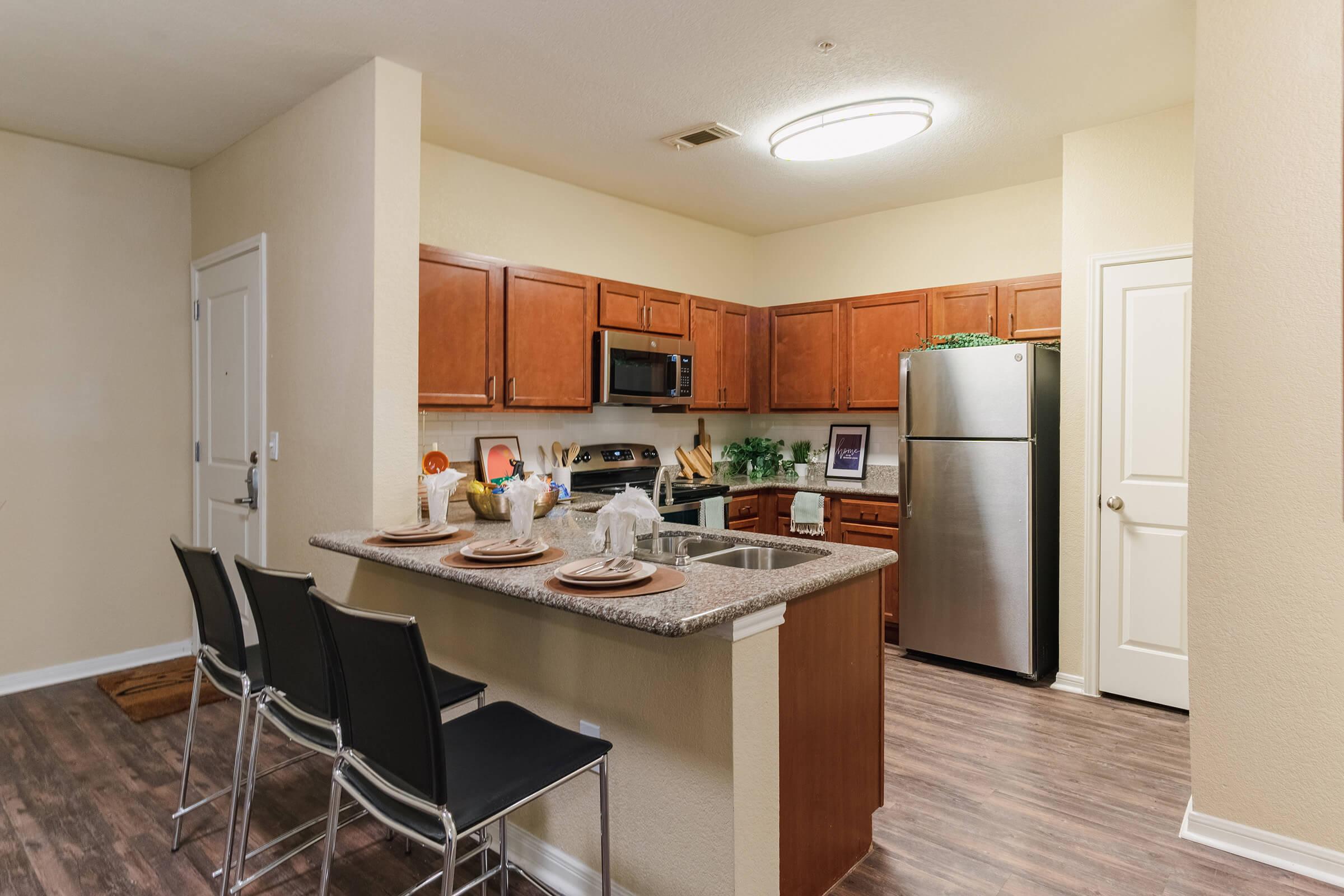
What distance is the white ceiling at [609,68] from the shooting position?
249 cm

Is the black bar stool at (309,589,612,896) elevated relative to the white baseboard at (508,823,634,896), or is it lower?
elevated

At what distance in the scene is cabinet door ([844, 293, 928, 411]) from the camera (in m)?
4.61

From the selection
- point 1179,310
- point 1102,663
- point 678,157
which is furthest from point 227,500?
point 1179,310

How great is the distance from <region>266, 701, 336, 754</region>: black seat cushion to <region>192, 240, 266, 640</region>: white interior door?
5.51 feet

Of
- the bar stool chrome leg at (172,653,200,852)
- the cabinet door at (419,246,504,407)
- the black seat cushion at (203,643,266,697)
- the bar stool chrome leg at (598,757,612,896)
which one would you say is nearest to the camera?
the bar stool chrome leg at (598,757,612,896)

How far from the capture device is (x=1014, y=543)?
12.1 feet

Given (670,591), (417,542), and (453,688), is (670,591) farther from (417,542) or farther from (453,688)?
(417,542)

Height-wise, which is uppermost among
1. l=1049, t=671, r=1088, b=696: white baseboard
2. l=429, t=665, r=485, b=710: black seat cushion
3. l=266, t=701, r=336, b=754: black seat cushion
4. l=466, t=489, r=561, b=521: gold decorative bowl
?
l=466, t=489, r=561, b=521: gold decorative bowl

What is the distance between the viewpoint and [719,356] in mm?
5082

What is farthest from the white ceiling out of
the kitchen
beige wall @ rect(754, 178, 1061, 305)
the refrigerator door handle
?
the refrigerator door handle

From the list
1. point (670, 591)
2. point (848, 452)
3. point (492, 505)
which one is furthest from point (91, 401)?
point (848, 452)

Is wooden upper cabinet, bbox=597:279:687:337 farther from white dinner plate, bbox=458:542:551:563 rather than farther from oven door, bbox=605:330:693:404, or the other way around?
white dinner plate, bbox=458:542:551:563

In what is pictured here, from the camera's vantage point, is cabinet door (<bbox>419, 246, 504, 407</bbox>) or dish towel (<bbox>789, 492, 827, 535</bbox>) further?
dish towel (<bbox>789, 492, 827, 535</bbox>)

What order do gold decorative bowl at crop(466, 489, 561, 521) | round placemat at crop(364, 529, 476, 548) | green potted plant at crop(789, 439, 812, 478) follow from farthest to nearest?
green potted plant at crop(789, 439, 812, 478)
gold decorative bowl at crop(466, 489, 561, 521)
round placemat at crop(364, 529, 476, 548)
